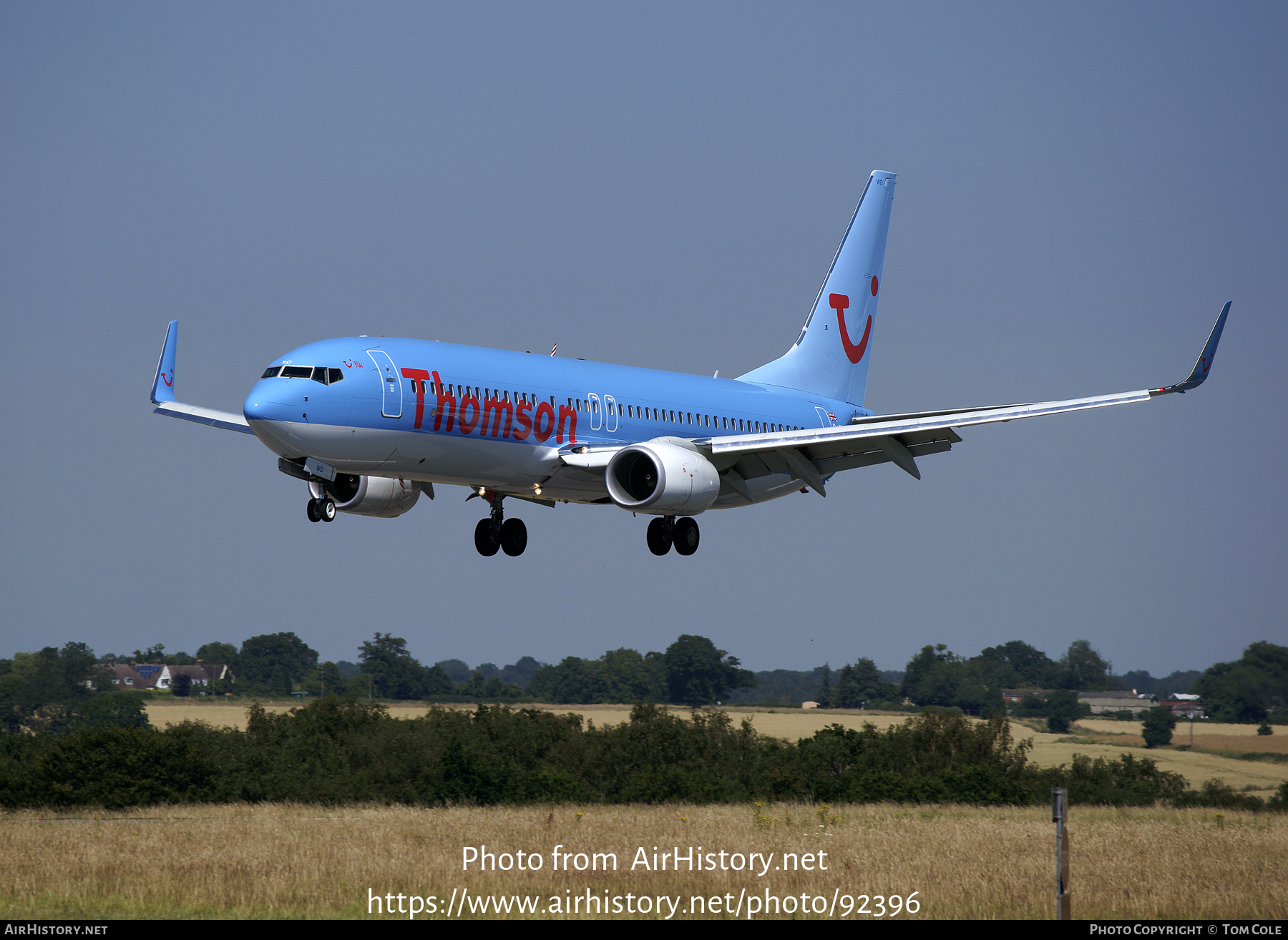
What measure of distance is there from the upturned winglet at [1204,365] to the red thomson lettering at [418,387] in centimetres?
1819

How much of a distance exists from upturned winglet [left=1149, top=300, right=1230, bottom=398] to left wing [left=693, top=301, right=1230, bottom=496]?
0.04 m

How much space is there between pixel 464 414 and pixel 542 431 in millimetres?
2985

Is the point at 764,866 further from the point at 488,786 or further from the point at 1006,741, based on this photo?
the point at 1006,741

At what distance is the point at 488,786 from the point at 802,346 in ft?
105

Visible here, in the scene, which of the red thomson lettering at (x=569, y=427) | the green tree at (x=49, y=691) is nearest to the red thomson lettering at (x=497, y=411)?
the red thomson lettering at (x=569, y=427)

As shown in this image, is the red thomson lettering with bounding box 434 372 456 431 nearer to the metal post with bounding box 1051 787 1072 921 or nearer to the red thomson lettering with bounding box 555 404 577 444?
the red thomson lettering with bounding box 555 404 577 444

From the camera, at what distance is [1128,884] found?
130ft

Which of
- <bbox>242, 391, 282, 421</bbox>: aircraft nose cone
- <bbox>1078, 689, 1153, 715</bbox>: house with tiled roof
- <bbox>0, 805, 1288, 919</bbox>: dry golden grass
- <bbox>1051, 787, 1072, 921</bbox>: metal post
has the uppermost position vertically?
<bbox>242, 391, 282, 421</bbox>: aircraft nose cone

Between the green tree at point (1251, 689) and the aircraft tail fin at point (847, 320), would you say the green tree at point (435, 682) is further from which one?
the aircraft tail fin at point (847, 320)

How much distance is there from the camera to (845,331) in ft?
187

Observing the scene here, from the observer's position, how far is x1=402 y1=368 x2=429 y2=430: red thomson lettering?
36.1 metres

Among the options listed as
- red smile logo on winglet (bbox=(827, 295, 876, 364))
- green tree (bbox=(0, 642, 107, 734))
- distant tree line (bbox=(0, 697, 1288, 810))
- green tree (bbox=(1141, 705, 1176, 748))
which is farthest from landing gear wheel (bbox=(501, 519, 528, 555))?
green tree (bbox=(0, 642, 107, 734))

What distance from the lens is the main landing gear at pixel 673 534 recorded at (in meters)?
43.2

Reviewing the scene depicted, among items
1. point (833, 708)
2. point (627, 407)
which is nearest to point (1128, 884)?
point (627, 407)
